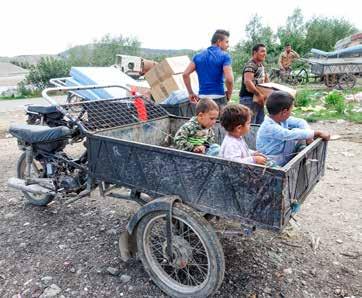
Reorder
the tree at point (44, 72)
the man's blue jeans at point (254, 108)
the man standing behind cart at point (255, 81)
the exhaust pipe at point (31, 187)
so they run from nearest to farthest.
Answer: the exhaust pipe at point (31, 187) < the man standing behind cart at point (255, 81) < the man's blue jeans at point (254, 108) < the tree at point (44, 72)

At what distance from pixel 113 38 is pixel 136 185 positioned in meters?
27.4

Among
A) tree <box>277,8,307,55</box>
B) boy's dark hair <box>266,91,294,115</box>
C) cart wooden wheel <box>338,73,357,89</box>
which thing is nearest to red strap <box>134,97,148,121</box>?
boy's dark hair <box>266,91,294,115</box>

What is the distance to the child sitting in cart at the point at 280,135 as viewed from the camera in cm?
239

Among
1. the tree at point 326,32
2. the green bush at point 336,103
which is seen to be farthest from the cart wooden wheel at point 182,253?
the tree at point 326,32

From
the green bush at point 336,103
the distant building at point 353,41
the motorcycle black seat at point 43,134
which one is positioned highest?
the distant building at point 353,41

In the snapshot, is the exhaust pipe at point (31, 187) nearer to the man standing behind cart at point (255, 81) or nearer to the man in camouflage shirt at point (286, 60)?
the man standing behind cart at point (255, 81)

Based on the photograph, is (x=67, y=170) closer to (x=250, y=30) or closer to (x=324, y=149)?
(x=324, y=149)

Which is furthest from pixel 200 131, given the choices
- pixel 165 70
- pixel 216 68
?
pixel 165 70

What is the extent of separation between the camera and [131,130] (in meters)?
3.24

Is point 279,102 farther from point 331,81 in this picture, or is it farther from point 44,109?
point 331,81

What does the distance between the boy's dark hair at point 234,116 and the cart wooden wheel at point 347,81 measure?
12251 millimetres

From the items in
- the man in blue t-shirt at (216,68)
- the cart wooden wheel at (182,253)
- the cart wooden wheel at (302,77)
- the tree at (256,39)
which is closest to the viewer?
the cart wooden wheel at (182,253)

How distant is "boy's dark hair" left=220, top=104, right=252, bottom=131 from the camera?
7.70 ft

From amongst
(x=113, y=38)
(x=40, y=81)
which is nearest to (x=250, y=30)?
(x=113, y=38)
